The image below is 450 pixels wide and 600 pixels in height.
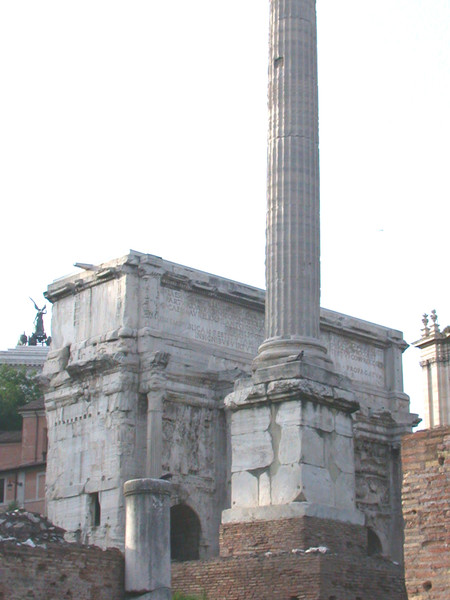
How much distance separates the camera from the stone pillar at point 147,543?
63.1 feet

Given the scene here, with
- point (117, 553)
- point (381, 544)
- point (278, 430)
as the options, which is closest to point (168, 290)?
point (381, 544)

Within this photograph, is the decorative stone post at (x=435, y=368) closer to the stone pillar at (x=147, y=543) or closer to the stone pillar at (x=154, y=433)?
the stone pillar at (x=154, y=433)

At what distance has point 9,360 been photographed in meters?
76.9

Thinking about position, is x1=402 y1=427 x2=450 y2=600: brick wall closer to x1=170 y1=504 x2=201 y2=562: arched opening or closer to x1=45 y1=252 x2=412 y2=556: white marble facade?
x1=45 y1=252 x2=412 y2=556: white marble facade

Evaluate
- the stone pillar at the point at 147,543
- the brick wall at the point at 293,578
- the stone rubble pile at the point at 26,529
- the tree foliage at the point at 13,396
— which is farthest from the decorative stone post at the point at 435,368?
the stone pillar at the point at 147,543

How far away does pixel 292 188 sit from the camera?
78.6 feet

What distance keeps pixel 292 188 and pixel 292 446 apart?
5099 mm

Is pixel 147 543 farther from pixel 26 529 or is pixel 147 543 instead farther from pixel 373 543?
pixel 373 543

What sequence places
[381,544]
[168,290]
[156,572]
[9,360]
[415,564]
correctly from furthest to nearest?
1. [9,360]
2. [381,544]
3. [168,290]
4. [156,572]
5. [415,564]

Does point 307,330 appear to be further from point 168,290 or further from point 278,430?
point 168,290

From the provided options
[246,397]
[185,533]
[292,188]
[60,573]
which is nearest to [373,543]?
[185,533]

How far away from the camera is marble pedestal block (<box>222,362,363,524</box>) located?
2172cm

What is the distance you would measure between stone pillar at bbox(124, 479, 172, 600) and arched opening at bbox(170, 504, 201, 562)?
562 inches

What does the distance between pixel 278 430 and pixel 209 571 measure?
8.79 ft
